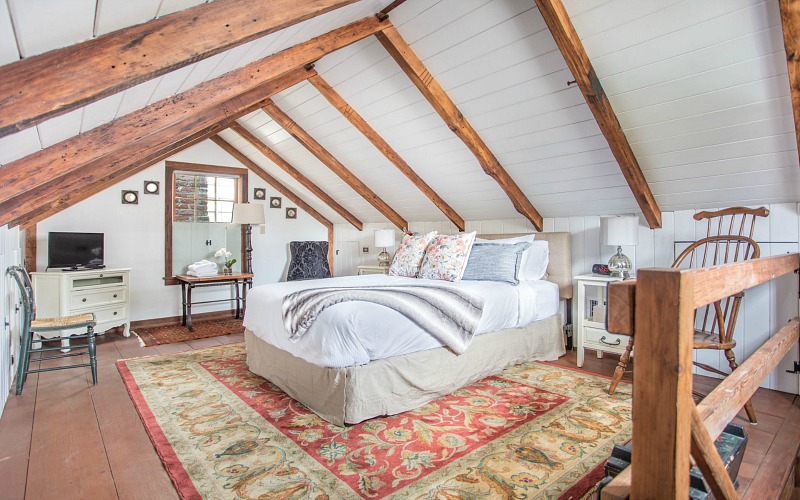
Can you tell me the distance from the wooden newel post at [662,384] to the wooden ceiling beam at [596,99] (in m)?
1.93

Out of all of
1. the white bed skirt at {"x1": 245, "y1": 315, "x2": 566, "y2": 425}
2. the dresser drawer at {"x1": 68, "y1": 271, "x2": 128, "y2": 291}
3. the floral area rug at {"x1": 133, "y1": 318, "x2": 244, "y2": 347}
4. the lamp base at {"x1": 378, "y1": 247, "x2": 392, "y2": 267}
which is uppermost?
the lamp base at {"x1": 378, "y1": 247, "x2": 392, "y2": 267}

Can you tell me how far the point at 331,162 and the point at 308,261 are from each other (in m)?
1.98

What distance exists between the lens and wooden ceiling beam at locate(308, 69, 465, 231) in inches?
154

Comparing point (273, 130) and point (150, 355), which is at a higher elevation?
point (273, 130)

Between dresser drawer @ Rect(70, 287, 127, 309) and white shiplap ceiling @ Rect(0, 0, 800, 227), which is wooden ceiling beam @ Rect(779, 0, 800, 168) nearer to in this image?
white shiplap ceiling @ Rect(0, 0, 800, 227)

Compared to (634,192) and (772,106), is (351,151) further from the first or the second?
(772,106)

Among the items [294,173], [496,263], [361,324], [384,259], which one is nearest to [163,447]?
[361,324]

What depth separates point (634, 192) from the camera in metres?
3.24

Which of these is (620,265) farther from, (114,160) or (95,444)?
(114,160)

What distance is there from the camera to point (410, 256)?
4.12 meters

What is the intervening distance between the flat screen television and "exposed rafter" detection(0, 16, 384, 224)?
5.67ft

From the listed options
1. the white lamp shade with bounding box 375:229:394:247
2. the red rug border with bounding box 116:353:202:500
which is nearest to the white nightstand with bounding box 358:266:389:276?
the white lamp shade with bounding box 375:229:394:247

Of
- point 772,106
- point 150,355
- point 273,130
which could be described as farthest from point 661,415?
point 273,130

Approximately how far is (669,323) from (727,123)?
2385 mm
